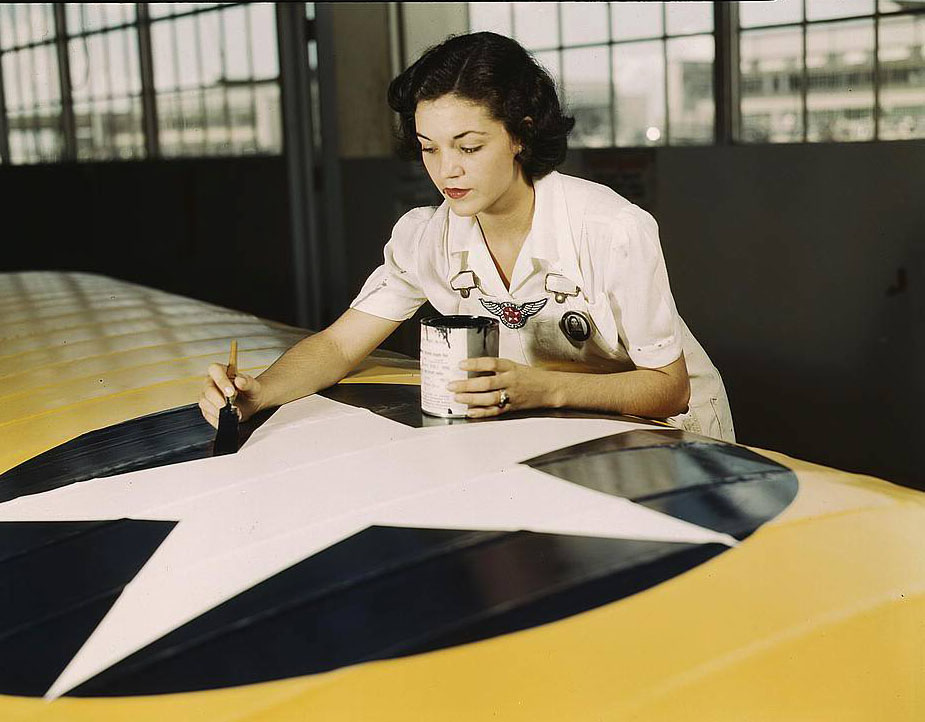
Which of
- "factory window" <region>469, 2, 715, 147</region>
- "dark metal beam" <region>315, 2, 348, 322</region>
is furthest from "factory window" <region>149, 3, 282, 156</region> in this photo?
"factory window" <region>469, 2, 715, 147</region>

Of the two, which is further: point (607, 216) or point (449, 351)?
point (607, 216)

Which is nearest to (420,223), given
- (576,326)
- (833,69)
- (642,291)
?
(576,326)

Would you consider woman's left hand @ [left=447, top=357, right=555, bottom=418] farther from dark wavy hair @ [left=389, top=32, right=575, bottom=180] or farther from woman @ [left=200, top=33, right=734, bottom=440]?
dark wavy hair @ [left=389, top=32, right=575, bottom=180]

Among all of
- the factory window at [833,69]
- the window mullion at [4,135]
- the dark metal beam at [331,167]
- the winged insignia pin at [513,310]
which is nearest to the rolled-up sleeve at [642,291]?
the winged insignia pin at [513,310]

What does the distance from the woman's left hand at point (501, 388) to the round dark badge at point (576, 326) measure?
22 centimetres

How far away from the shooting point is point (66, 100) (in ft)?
17.5

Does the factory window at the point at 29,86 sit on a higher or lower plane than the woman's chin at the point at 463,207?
higher

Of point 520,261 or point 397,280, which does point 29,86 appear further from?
point 520,261

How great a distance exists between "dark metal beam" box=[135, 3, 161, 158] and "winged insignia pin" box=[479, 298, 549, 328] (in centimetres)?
383

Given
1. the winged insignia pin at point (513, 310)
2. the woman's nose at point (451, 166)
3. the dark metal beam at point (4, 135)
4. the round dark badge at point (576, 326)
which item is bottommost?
the round dark badge at point (576, 326)

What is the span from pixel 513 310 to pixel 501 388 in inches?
11.8

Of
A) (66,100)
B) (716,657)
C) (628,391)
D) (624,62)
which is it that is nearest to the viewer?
(716,657)

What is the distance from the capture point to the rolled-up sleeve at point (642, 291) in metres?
Answer: 1.38

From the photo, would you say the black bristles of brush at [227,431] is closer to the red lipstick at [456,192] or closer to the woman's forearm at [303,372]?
the woman's forearm at [303,372]
